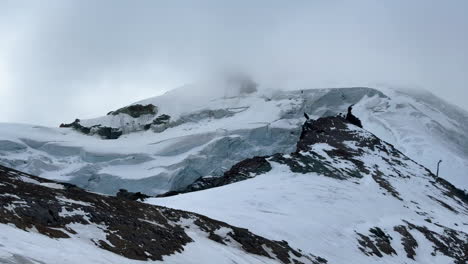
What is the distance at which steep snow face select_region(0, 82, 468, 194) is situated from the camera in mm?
118188

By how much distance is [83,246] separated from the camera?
21.8 m

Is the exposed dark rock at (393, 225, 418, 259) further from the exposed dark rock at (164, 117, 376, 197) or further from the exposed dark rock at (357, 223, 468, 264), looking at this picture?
the exposed dark rock at (164, 117, 376, 197)

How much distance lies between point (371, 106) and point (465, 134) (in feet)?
67.0

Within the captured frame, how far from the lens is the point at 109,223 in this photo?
26.0m

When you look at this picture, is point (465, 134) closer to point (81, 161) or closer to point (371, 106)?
point (371, 106)

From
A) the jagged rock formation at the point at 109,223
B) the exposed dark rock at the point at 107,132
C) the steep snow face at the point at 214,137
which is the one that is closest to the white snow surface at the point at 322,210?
the jagged rock formation at the point at 109,223

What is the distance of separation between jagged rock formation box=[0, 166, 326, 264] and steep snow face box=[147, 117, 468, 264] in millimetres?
5301

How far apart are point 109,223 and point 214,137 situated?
352 feet

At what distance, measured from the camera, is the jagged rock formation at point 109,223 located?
23.2 m

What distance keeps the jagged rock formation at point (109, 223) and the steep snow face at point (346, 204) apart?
17.4 feet

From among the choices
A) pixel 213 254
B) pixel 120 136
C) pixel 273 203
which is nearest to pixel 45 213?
pixel 213 254

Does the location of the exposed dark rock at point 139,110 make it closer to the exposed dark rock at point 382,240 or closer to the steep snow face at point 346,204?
the steep snow face at point 346,204

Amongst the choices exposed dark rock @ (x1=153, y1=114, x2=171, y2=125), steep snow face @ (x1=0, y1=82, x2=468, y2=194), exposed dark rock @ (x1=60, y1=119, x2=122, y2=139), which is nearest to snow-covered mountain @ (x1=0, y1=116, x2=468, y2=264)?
steep snow face @ (x1=0, y1=82, x2=468, y2=194)

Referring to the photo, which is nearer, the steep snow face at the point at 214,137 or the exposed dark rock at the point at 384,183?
the exposed dark rock at the point at 384,183
